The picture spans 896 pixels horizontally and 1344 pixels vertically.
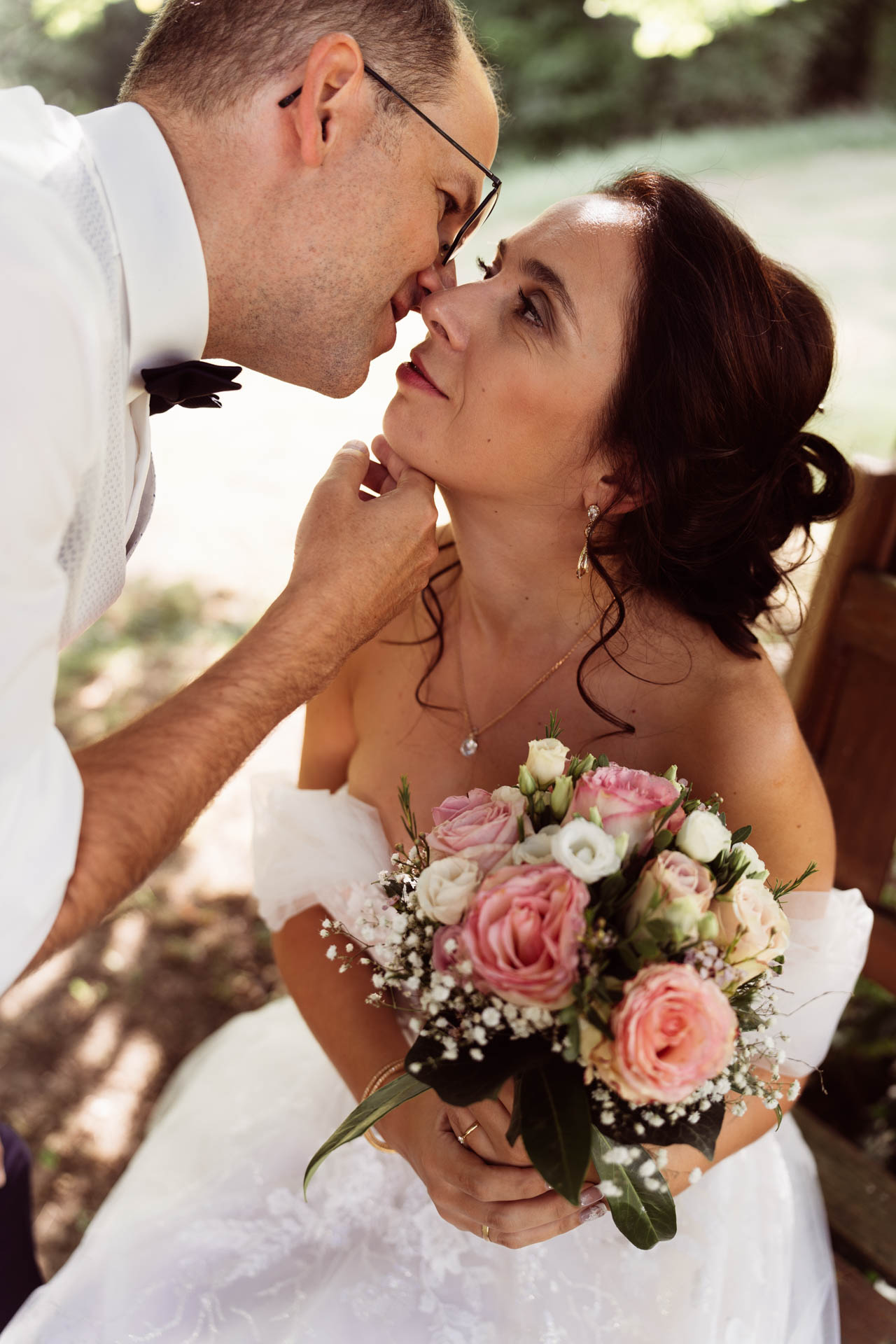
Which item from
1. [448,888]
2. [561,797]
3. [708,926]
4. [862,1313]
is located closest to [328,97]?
[561,797]

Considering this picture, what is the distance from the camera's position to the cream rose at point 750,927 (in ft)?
4.99

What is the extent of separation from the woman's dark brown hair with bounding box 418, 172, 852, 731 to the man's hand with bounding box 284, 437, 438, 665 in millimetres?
448

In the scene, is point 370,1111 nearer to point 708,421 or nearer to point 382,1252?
point 382,1252

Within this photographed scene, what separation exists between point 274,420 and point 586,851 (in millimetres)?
7802

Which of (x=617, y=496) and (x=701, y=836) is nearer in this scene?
(x=701, y=836)

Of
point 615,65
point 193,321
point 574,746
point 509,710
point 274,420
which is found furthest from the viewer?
point 615,65

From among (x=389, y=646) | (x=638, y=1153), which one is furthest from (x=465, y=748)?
(x=638, y=1153)

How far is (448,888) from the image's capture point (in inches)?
61.0

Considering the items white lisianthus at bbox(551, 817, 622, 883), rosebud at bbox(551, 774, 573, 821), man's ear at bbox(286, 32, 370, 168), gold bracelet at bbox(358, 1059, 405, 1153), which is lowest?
gold bracelet at bbox(358, 1059, 405, 1153)

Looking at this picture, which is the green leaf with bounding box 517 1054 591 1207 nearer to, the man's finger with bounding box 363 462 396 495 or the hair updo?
the hair updo

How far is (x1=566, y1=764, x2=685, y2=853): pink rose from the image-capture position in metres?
1.57

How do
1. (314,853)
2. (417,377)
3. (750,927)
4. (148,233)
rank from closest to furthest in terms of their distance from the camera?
(750,927), (148,233), (417,377), (314,853)

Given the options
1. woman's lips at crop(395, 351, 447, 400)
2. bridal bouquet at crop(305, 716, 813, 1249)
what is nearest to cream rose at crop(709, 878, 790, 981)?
bridal bouquet at crop(305, 716, 813, 1249)

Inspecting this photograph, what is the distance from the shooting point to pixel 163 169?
2006mm
